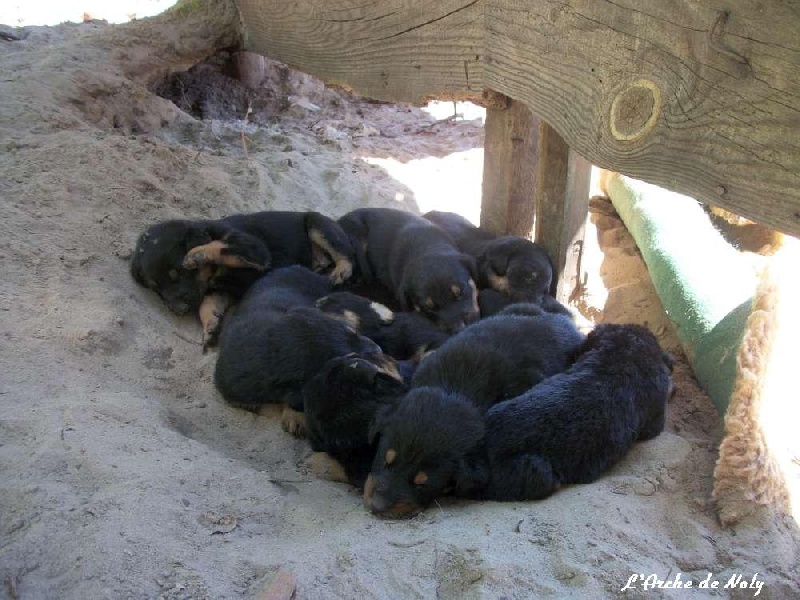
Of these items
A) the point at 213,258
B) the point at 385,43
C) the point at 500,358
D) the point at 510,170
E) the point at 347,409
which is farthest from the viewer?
the point at 213,258

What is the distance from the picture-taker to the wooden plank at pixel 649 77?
2166 mm

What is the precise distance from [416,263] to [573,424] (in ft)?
7.63

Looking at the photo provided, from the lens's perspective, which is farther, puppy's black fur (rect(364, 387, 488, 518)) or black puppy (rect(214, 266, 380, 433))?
black puppy (rect(214, 266, 380, 433))

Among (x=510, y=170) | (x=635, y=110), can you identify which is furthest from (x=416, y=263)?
(x=635, y=110)

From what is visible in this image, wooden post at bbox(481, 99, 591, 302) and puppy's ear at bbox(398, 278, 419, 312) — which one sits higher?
wooden post at bbox(481, 99, 591, 302)

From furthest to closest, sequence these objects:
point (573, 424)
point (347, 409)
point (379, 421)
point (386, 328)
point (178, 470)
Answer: point (386, 328) → point (347, 409) → point (379, 421) → point (573, 424) → point (178, 470)

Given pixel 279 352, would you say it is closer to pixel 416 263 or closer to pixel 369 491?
pixel 369 491

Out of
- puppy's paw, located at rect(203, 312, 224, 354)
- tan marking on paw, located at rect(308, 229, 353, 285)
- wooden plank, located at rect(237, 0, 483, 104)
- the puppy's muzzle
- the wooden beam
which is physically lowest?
the puppy's muzzle

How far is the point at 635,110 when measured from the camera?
2740 millimetres

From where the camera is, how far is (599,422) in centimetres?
321

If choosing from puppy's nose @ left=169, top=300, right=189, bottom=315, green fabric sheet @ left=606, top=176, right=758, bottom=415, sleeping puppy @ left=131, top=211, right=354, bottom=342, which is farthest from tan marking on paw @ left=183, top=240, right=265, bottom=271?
green fabric sheet @ left=606, top=176, right=758, bottom=415

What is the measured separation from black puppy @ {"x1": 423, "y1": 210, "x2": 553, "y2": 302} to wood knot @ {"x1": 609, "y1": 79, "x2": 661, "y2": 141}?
1.96 metres

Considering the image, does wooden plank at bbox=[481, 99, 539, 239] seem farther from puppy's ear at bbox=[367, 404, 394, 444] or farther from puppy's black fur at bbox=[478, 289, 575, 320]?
puppy's ear at bbox=[367, 404, 394, 444]

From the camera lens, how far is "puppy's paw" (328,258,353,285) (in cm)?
563
